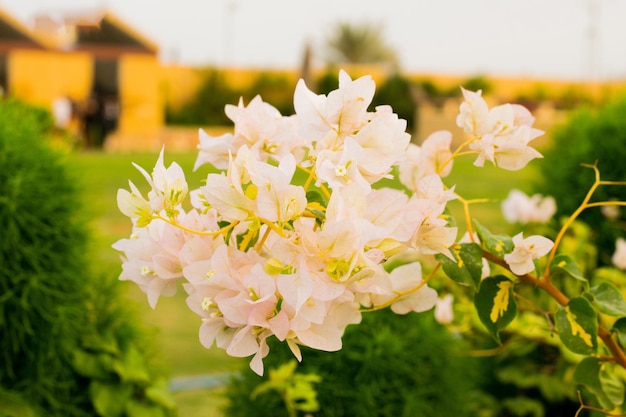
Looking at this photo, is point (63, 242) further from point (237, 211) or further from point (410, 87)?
point (410, 87)

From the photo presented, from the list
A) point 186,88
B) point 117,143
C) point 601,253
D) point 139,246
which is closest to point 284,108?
point 186,88

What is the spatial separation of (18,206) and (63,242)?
0.49 ft

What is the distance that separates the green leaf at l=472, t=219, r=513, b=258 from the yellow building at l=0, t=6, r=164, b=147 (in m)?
20.9

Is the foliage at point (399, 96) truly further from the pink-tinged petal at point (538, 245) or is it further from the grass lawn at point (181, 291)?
the pink-tinged petal at point (538, 245)

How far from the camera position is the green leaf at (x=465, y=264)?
37.3 inches

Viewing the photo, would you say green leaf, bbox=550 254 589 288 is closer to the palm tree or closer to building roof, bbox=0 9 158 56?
building roof, bbox=0 9 158 56

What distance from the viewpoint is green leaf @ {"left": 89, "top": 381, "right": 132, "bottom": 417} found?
80.7 inches

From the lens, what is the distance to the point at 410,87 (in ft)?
79.8

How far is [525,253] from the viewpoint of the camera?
3.20 ft

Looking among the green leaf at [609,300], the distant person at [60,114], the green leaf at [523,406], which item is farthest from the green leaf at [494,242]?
the distant person at [60,114]

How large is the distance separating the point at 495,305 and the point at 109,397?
1.35 metres

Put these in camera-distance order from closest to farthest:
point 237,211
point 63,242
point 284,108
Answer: point 237,211 < point 63,242 < point 284,108

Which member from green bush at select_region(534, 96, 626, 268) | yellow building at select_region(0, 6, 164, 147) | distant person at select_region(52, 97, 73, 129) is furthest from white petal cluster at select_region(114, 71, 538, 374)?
yellow building at select_region(0, 6, 164, 147)

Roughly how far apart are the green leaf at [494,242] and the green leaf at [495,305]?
0.13 feet
